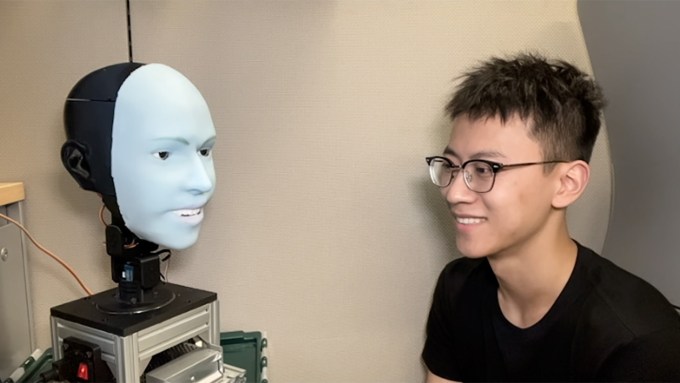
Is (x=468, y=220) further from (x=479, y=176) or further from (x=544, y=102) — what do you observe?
(x=544, y=102)

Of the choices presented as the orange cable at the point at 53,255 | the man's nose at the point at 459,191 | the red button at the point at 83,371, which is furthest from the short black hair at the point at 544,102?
the orange cable at the point at 53,255

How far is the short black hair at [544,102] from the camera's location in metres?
1.04

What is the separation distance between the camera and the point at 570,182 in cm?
106

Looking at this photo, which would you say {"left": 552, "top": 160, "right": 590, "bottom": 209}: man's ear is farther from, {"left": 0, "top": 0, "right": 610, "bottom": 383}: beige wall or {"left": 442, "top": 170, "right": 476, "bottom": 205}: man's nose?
{"left": 0, "top": 0, "right": 610, "bottom": 383}: beige wall

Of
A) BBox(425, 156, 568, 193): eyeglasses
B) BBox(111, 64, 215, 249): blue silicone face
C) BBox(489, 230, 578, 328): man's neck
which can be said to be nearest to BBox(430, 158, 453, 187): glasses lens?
BBox(425, 156, 568, 193): eyeglasses

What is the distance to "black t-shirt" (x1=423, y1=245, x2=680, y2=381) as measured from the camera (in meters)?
0.98

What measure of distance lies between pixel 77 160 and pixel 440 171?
68 centimetres

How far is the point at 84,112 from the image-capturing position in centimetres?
94

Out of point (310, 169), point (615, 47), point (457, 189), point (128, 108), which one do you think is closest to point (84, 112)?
point (128, 108)

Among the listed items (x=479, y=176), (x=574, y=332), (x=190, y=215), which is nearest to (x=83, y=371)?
(x=190, y=215)

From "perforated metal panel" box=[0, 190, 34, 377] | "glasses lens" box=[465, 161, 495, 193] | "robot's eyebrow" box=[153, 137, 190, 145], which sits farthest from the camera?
"perforated metal panel" box=[0, 190, 34, 377]

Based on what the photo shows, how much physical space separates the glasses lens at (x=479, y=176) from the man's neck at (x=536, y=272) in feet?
0.51

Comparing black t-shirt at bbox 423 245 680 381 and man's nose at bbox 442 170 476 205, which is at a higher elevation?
man's nose at bbox 442 170 476 205

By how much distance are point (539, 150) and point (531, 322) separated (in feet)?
1.13
